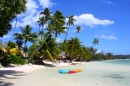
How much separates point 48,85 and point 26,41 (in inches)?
1211

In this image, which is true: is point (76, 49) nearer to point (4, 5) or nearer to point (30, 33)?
point (30, 33)

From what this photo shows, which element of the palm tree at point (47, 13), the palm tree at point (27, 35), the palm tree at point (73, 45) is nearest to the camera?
the palm tree at point (27, 35)

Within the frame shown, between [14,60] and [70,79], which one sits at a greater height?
[14,60]

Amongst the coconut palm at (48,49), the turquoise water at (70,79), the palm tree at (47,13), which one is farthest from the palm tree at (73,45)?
the turquoise water at (70,79)

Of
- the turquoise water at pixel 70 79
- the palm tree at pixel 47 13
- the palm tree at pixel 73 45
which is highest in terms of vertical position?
the palm tree at pixel 47 13

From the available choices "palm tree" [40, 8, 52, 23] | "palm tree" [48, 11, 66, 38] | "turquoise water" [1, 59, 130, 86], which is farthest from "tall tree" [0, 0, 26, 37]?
"palm tree" [40, 8, 52, 23]

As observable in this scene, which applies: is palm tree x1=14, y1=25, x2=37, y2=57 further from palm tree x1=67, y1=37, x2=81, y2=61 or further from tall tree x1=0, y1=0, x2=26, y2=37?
tall tree x1=0, y1=0, x2=26, y2=37

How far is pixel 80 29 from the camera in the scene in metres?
81.6

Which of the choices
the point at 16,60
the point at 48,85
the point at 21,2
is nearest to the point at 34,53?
the point at 16,60

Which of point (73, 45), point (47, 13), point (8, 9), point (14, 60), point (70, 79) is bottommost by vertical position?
point (70, 79)

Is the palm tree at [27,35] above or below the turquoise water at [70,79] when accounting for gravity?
above

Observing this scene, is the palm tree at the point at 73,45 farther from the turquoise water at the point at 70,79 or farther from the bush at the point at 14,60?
the turquoise water at the point at 70,79

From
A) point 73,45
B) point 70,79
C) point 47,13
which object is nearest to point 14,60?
point 70,79

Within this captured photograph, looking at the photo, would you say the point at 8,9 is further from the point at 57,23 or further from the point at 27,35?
the point at 57,23
